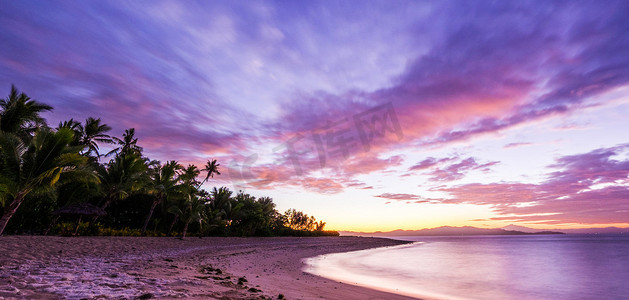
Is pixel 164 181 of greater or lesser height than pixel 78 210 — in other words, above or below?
above

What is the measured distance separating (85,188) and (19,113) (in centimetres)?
643

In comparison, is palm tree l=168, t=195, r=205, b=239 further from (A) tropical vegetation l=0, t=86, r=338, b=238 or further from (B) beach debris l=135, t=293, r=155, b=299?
(B) beach debris l=135, t=293, r=155, b=299

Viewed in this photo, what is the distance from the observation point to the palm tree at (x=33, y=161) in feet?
46.1

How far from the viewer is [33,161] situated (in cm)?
1438

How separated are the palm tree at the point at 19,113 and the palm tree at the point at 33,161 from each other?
6.96 metres

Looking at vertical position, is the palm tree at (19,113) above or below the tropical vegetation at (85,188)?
above

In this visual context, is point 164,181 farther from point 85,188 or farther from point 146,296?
point 146,296

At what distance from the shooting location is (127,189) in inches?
961

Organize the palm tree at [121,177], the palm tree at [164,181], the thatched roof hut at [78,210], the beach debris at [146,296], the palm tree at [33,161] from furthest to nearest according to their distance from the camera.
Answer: the palm tree at [164,181] < the palm tree at [121,177] < the thatched roof hut at [78,210] < the palm tree at [33,161] < the beach debris at [146,296]

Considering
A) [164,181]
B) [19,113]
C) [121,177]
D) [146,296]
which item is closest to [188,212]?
[164,181]

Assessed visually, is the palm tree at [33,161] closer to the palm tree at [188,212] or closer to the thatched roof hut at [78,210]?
the thatched roof hut at [78,210]

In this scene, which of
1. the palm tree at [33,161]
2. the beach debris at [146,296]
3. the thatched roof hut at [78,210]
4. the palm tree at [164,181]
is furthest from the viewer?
the palm tree at [164,181]

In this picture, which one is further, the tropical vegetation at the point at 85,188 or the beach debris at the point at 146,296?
the tropical vegetation at the point at 85,188

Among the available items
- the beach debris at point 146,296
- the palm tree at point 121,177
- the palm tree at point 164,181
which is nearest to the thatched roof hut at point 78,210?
the palm tree at point 121,177
